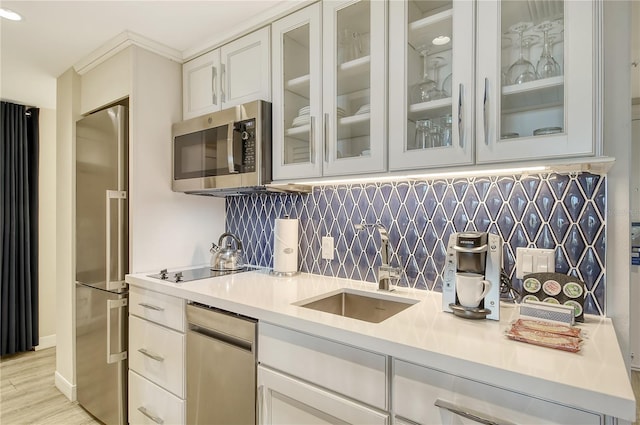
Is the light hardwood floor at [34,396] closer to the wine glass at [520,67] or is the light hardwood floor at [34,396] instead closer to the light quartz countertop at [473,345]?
the light quartz countertop at [473,345]

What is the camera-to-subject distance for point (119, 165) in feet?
6.71

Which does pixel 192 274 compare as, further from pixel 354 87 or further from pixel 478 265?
pixel 478 265

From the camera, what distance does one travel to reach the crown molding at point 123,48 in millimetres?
2041

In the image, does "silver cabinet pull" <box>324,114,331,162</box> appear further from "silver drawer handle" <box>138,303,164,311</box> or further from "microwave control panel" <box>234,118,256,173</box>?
"silver drawer handle" <box>138,303,164,311</box>

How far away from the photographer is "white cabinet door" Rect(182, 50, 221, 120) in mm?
2064

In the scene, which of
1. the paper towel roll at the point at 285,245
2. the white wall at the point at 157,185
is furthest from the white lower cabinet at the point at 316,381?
the white wall at the point at 157,185

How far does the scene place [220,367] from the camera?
1503 millimetres

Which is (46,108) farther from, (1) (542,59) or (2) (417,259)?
(1) (542,59)

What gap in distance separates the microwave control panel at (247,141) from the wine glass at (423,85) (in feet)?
2.67

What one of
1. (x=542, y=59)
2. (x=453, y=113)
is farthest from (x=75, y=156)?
(x=542, y=59)

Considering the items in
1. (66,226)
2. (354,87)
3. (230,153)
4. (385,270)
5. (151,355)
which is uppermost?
(354,87)

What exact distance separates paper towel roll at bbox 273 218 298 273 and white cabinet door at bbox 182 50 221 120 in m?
0.80

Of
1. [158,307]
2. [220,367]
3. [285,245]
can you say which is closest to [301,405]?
[220,367]

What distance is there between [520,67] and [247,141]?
1.23 metres
